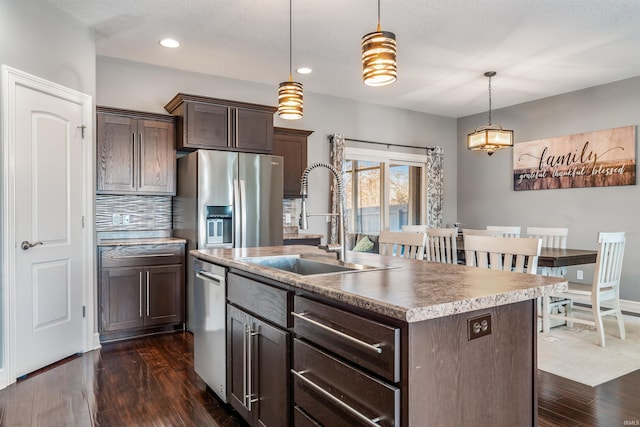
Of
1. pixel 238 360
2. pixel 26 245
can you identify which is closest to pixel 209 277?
pixel 238 360

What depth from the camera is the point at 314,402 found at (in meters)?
1.60

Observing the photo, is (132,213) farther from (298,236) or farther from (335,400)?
(335,400)

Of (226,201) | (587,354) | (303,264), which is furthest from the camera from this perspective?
(226,201)

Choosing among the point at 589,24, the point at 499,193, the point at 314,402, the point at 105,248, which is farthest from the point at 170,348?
the point at 499,193

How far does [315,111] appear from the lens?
5703 millimetres

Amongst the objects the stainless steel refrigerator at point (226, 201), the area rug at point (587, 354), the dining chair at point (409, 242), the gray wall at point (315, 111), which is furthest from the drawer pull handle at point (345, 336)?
the gray wall at point (315, 111)

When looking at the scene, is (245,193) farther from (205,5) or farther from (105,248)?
(205,5)

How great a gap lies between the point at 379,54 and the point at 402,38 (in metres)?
2.06

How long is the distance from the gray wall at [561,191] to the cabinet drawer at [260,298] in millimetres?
4917

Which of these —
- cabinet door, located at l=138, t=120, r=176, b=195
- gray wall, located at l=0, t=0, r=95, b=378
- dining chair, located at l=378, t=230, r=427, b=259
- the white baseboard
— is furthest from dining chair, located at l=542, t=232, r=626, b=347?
gray wall, located at l=0, t=0, r=95, b=378

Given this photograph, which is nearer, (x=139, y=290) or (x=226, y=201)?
(x=139, y=290)

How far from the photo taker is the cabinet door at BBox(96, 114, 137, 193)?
3982mm

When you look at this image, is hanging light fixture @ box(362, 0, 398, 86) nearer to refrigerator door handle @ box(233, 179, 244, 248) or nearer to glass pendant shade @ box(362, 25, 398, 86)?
glass pendant shade @ box(362, 25, 398, 86)

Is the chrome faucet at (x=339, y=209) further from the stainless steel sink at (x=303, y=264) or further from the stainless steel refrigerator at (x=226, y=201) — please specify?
the stainless steel refrigerator at (x=226, y=201)
